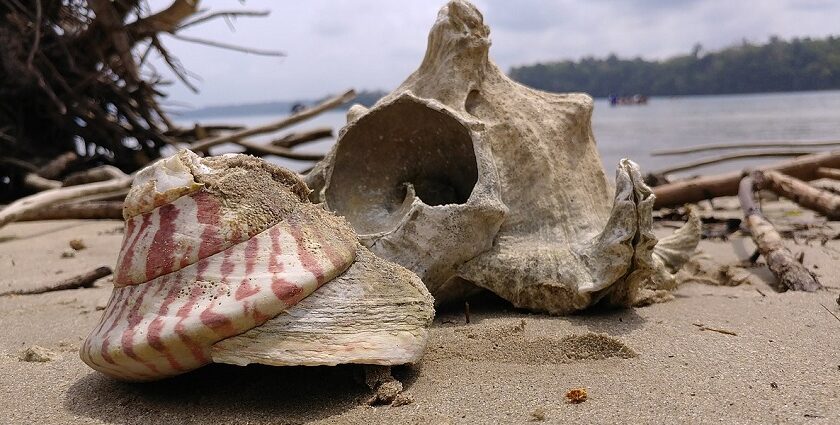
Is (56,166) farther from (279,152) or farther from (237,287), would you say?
(237,287)

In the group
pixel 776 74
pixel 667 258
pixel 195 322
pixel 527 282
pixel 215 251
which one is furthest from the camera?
pixel 776 74

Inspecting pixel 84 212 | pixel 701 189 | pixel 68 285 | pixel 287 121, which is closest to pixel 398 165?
pixel 68 285

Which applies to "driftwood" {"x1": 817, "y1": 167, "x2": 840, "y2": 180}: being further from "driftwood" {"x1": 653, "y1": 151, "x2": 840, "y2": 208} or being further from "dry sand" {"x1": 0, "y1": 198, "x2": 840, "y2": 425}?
"dry sand" {"x1": 0, "y1": 198, "x2": 840, "y2": 425}

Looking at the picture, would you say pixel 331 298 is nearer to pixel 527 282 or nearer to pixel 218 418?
pixel 218 418

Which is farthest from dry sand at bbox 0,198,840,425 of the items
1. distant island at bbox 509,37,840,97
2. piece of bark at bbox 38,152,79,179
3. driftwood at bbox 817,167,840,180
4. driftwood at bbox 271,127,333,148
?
distant island at bbox 509,37,840,97

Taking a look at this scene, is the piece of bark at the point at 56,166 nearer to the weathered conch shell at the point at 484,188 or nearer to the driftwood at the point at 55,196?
the driftwood at the point at 55,196

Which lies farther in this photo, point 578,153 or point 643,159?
point 643,159

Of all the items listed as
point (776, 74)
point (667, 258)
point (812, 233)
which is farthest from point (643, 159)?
point (776, 74)

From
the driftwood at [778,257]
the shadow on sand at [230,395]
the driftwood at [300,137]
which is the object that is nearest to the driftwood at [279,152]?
the driftwood at [300,137]
